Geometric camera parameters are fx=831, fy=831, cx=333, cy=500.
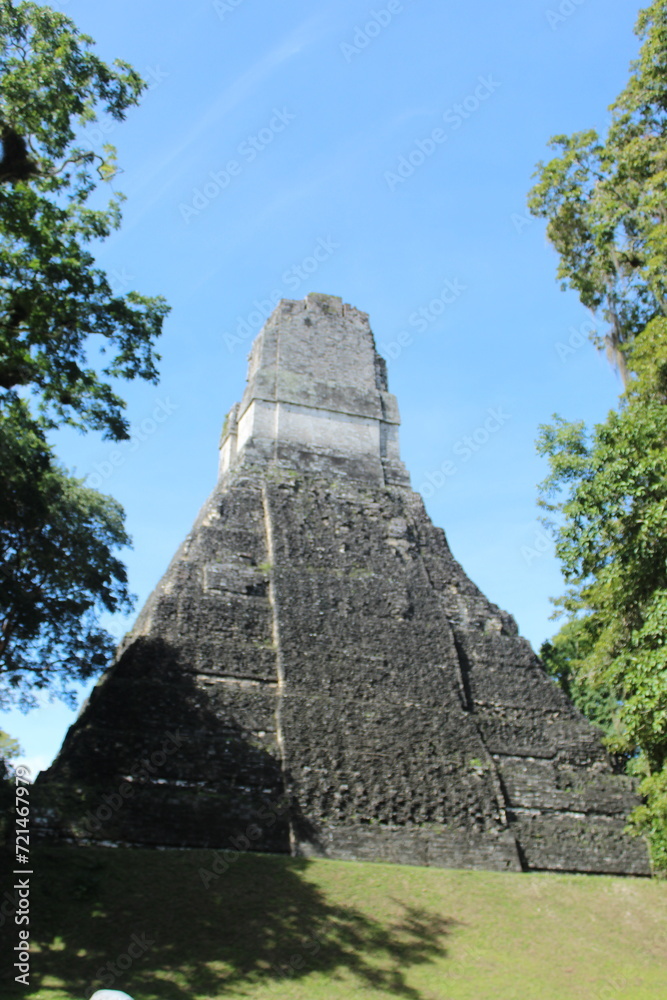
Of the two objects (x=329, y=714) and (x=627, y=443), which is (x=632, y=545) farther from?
(x=329, y=714)

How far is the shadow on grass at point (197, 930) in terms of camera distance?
765cm

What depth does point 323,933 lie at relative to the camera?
871 cm

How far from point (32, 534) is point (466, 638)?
8656 mm

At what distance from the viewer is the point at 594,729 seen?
13.5 m

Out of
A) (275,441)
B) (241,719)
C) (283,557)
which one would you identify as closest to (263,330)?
(275,441)

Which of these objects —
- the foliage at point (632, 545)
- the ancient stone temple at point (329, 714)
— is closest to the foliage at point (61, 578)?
the ancient stone temple at point (329, 714)

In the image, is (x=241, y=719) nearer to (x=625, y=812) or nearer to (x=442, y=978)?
(x=442, y=978)

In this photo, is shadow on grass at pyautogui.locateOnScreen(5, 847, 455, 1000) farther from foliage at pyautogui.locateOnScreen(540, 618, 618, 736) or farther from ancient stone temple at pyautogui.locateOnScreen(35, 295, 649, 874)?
foliage at pyautogui.locateOnScreen(540, 618, 618, 736)

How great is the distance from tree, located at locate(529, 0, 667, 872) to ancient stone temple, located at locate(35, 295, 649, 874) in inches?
55.8

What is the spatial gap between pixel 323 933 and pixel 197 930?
132 centimetres

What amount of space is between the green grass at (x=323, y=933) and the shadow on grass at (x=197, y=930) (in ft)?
0.05

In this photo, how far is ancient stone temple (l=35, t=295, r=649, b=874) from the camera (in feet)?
34.7

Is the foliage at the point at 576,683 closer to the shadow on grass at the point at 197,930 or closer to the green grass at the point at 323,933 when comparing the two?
the green grass at the point at 323,933

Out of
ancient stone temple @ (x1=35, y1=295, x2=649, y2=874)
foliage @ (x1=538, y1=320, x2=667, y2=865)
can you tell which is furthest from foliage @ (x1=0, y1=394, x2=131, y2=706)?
foliage @ (x1=538, y1=320, x2=667, y2=865)
